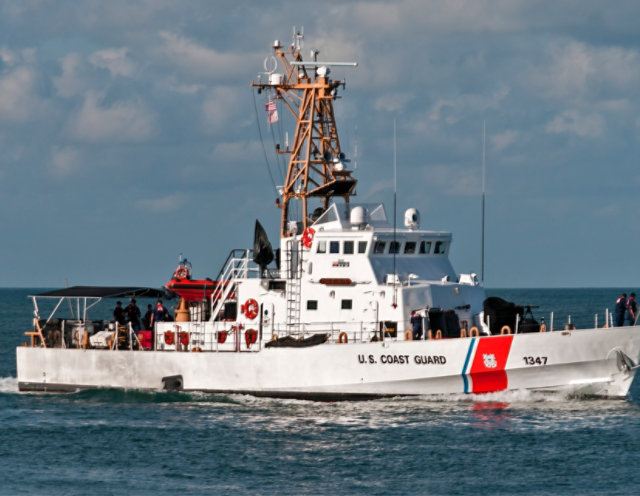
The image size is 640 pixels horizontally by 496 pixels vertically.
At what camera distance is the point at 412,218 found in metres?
30.9

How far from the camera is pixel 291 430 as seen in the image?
25766 millimetres

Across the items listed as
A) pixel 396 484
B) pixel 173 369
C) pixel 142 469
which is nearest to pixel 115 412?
pixel 173 369

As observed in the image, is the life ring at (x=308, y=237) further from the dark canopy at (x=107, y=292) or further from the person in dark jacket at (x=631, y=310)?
the person in dark jacket at (x=631, y=310)

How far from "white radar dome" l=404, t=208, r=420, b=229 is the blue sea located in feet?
17.9

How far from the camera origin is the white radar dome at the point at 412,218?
101 ft

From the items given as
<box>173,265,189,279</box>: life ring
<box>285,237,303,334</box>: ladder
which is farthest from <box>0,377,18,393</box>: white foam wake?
<box>285,237,303,334</box>: ladder

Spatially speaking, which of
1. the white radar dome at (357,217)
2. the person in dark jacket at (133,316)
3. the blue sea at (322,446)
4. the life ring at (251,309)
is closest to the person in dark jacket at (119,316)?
the person in dark jacket at (133,316)

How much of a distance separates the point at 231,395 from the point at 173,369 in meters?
2.01

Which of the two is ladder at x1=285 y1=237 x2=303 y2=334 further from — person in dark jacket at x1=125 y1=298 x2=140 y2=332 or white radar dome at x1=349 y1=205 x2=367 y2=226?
person in dark jacket at x1=125 y1=298 x2=140 y2=332

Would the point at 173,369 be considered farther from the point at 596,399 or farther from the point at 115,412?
the point at 596,399

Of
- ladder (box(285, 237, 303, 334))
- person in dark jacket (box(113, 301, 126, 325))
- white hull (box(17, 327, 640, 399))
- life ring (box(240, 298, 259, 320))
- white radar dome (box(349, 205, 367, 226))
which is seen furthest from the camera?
person in dark jacket (box(113, 301, 126, 325))

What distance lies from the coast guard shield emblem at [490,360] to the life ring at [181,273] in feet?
34.3

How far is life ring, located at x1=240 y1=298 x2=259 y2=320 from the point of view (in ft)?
98.7

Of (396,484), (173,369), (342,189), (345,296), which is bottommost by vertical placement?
(396,484)
